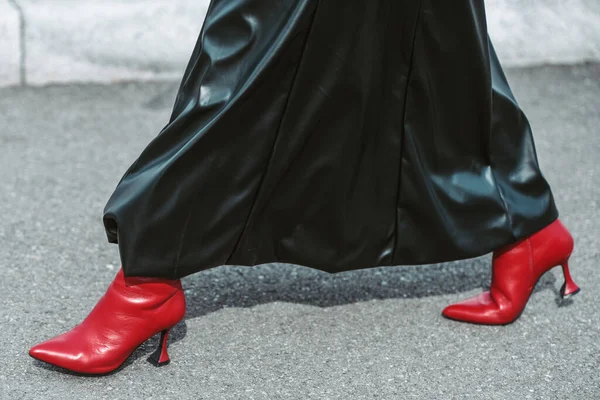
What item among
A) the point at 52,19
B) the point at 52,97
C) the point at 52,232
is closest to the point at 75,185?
the point at 52,232

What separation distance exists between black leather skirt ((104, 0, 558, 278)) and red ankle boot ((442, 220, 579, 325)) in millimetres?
106

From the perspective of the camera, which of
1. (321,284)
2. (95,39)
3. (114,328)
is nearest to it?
(114,328)

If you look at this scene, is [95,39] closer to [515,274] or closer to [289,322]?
[289,322]

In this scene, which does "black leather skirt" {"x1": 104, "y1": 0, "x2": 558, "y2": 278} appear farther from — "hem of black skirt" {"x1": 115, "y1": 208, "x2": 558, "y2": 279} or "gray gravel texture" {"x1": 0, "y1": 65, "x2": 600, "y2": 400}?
"gray gravel texture" {"x1": 0, "y1": 65, "x2": 600, "y2": 400}

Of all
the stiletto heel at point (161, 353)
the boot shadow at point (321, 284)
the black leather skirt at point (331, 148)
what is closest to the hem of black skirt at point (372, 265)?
the black leather skirt at point (331, 148)

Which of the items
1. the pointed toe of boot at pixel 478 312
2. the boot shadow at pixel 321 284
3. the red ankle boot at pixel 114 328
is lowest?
the boot shadow at pixel 321 284

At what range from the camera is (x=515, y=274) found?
93.5 inches

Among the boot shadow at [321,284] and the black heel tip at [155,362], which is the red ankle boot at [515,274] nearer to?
the boot shadow at [321,284]

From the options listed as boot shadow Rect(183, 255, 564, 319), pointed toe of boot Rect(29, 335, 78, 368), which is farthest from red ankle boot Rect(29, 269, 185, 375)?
boot shadow Rect(183, 255, 564, 319)

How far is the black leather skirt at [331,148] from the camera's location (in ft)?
6.50

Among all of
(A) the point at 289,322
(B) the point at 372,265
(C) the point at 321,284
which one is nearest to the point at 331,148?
(B) the point at 372,265

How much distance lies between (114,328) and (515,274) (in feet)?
3.13

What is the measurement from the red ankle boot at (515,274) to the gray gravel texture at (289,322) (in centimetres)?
4

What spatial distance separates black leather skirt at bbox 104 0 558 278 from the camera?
1981 millimetres
